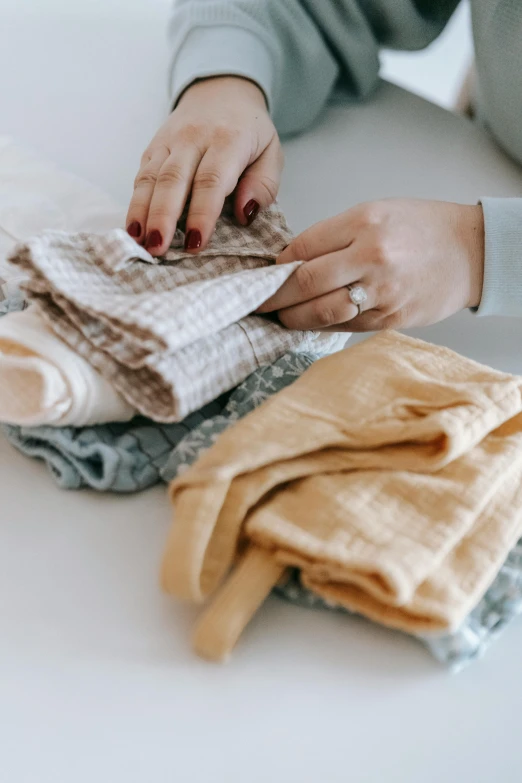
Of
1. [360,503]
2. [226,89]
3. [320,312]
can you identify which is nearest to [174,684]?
[360,503]

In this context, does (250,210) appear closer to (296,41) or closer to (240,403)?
(240,403)

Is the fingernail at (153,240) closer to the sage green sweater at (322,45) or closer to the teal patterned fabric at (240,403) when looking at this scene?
the teal patterned fabric at (240,403)

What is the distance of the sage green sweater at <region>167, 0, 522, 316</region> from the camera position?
724 mm

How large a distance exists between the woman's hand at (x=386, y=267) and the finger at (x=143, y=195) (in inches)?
4.6

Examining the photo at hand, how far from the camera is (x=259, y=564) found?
0.37 m

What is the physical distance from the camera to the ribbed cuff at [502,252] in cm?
58

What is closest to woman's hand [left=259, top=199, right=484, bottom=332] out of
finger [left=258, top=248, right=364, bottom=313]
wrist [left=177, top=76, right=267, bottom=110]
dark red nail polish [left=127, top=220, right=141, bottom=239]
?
finger [left=258, top=248, right=364, bottom=313]

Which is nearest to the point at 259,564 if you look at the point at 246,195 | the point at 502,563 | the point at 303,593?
the point at 303,593

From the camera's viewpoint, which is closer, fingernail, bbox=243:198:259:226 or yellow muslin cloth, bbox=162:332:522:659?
yellow muslin cloth, bbox=162:332:522:659

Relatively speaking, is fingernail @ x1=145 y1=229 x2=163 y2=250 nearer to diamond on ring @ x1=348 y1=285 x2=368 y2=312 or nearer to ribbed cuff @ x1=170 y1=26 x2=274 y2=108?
diamond on ring @ x1=348 y1=285 x2=368 y2=312

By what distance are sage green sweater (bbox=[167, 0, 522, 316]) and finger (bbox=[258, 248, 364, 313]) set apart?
317mm

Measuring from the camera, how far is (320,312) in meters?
0.51

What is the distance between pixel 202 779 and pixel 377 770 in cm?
8

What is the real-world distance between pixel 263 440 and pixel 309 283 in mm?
158
